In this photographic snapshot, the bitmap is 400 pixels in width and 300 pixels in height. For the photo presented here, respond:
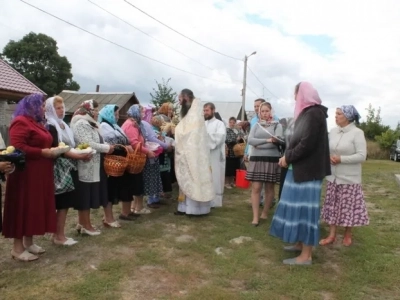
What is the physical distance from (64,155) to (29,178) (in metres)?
0.46

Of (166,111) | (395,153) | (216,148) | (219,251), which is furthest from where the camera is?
(395,153)

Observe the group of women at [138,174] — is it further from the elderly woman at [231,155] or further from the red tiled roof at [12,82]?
the red tiled roof at [12,82]

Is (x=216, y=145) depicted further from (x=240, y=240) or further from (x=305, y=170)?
(x=305, y=170)

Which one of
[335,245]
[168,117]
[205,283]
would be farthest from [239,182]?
[205,283]

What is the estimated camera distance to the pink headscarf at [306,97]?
150 inches

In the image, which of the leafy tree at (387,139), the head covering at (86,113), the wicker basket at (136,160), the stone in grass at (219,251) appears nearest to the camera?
the stone in grass at (219,251)

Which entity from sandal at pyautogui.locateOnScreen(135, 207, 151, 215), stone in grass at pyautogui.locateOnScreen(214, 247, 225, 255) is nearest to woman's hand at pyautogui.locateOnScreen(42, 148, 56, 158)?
stone in grass at pyautogui.locateOnScreen(214, 247, 225, 255)

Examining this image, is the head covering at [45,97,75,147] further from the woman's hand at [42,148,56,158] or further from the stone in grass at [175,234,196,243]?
the stone in grass at [175,234,196,243]

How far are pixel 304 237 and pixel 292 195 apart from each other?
43cm

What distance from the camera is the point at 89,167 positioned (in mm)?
4512

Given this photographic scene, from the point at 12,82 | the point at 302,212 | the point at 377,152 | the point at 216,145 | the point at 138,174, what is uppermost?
the point at 12,82

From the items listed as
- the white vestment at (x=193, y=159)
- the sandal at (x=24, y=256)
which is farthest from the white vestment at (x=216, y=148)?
the sandal at (x=24, y=256)

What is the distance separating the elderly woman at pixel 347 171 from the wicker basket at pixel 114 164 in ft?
8.22

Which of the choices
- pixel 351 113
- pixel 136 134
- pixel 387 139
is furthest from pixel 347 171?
pixel 387 139
